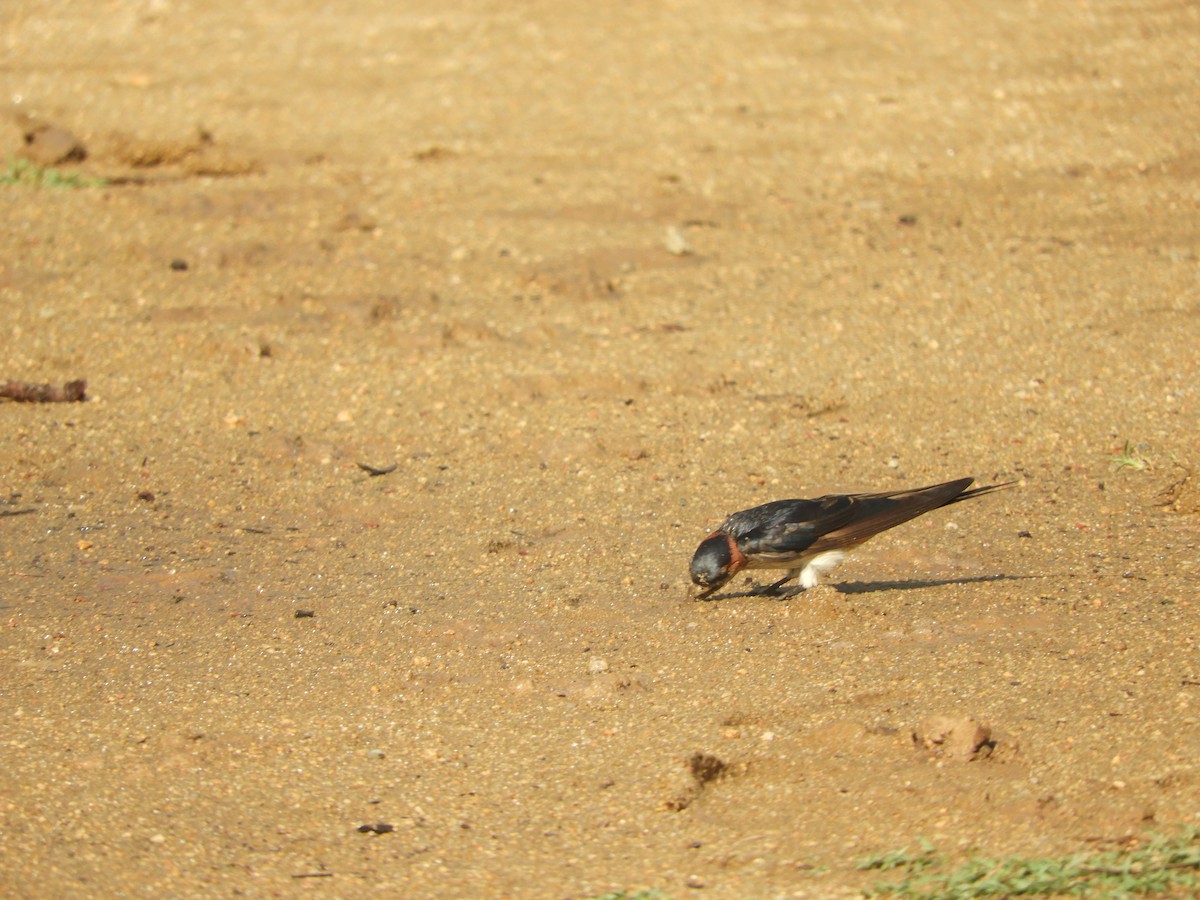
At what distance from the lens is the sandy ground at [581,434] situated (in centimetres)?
331

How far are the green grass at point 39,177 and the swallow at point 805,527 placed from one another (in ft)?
15.7

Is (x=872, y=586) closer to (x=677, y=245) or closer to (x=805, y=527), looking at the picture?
(x=805, y=527)

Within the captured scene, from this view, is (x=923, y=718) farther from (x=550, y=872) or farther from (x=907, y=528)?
(x=907, y=528)

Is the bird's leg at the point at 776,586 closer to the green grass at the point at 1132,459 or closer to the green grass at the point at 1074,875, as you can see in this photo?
the green grass at the point at 1132,459

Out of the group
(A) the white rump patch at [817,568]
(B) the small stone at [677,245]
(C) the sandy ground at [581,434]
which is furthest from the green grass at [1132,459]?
(B) the small stone at [677,245]

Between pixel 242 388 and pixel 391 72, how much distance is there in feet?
11.8

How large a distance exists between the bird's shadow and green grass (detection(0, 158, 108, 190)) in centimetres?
476

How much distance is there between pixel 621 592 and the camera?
450cm

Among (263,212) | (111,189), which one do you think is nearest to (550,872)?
(263,212)

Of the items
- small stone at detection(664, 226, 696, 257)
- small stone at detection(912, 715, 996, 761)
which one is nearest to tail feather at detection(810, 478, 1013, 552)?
small stone at detection(912, 715, 996, 761)

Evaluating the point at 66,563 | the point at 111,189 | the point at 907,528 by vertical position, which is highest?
the point at 111,189

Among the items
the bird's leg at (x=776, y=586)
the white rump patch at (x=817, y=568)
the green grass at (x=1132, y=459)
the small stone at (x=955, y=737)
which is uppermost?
the small stone at (x=955, y=737)

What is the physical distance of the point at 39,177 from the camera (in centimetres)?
766

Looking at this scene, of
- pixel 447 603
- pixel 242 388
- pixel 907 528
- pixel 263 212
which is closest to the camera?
pixel 447 603
